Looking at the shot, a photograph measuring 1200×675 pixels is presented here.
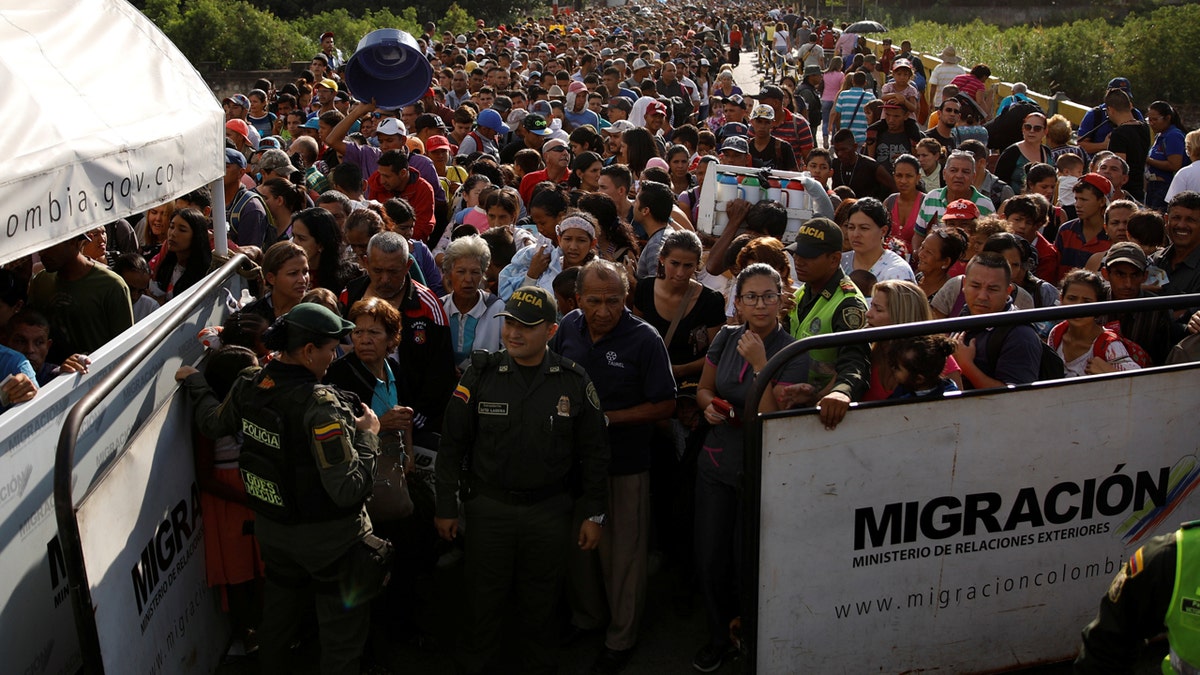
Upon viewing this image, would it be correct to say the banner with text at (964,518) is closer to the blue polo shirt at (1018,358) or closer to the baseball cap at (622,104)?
the blue polo shirt at (1018,358)

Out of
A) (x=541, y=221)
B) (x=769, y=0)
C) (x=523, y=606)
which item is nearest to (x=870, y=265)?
(x=541, y=221)

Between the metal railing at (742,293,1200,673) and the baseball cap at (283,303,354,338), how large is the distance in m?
1.77

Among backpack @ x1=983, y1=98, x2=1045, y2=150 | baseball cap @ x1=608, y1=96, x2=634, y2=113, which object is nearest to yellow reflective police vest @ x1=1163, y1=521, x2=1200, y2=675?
backpack @ x1=983, y1=98, x2=1045, y2=150

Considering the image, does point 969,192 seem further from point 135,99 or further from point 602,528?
point 135,99

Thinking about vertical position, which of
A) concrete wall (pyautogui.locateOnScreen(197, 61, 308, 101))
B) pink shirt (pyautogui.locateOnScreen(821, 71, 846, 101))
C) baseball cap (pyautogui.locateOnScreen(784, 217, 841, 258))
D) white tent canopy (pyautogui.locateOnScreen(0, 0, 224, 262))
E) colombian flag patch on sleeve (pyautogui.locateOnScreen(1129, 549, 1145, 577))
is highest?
white tent canopy (pyautogui.locateOnScreen(0, 0, 224, 262))

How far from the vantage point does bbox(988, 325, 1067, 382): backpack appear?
5332 mm

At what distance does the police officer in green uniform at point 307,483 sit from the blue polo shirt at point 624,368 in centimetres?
115

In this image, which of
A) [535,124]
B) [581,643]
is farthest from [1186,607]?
[535,124]

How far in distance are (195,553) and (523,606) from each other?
5.10ft

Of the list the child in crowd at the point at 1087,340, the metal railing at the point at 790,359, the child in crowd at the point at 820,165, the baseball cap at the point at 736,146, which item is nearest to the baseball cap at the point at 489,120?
the baseball cap at the point at 736,146

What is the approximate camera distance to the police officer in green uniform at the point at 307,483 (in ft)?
14.9

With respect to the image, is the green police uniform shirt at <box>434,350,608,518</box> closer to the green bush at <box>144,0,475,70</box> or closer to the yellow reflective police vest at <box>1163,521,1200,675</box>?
the yellow reflective police vest at <box>1163,521,1200,675</box>

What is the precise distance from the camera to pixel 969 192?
861 cm

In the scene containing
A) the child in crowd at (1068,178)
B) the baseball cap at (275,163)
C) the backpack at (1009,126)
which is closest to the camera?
the child in crowd at (1068,178)
